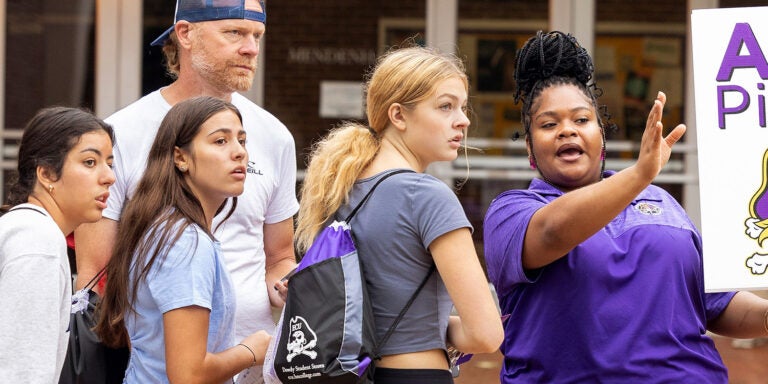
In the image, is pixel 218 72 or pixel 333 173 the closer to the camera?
pixel 333 173

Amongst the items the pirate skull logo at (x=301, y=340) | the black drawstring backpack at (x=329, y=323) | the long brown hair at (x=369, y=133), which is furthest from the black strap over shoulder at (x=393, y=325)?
the long brown hair at (x=369, y=133)

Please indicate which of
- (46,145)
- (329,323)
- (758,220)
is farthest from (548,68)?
(46,145)

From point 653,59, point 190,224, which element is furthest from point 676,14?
point 190,224

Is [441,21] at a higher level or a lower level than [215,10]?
higher

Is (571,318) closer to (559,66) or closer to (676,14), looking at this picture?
(559,66)

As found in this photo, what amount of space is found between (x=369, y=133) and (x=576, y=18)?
622 centimetres

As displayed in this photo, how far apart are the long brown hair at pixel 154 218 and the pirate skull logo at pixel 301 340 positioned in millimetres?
397

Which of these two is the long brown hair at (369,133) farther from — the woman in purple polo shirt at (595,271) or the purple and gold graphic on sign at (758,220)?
the purple and gold graphic on sign at (758,220)

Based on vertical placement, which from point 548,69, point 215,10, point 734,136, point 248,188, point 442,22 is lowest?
point 248,188

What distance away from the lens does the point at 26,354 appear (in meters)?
2.43

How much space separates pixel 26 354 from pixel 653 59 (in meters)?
8.49

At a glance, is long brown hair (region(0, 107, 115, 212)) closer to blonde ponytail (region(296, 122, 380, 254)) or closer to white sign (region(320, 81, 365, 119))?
blonde ponytail (region(296, 122, 380, 254))

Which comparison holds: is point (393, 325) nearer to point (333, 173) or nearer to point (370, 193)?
point (370, 193)

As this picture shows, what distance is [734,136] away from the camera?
2.91m
